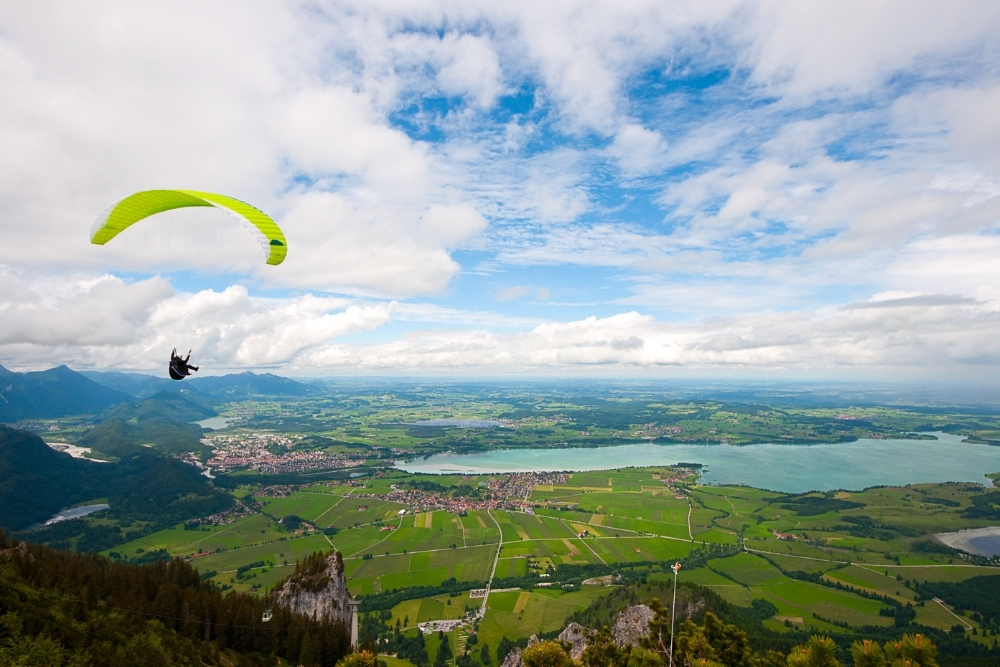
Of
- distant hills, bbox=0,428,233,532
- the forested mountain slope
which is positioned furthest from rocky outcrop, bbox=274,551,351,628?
distant hills, bbox=0,428,233,532

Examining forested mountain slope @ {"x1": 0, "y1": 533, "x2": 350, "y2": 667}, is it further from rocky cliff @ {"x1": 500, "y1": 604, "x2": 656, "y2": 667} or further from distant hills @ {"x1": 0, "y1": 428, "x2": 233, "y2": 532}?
distant hills @ {"x1": 0, "y1": 428, "x2": 233, "y2": 532}

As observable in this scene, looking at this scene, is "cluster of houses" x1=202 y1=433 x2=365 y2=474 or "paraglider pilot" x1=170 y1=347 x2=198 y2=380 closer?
"paraglider pilot" x1=170 y1=347 x2=198 y2=380

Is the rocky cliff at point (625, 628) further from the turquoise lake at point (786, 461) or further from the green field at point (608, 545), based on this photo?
the turquoise lake at point (786, 461)

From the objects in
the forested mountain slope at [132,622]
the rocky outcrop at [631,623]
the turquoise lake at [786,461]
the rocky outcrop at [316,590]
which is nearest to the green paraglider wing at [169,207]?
the forested mountain slope at [132,622]

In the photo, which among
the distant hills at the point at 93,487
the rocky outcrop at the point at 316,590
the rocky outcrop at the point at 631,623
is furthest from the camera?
the distant hills at the point at 93,487

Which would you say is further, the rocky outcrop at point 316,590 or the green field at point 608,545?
the green field at point 608,545

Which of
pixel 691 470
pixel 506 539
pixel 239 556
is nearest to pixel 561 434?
pixel 691 470
